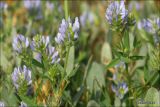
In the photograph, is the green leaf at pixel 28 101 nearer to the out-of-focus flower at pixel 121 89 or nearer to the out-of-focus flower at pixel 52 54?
the out-of-focus flower at pixel 52 54

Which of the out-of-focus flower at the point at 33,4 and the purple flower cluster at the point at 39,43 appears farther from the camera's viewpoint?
the out-of-focus flower at the point at 33,4

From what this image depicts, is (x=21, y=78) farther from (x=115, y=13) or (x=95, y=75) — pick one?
(x=95, y=75)

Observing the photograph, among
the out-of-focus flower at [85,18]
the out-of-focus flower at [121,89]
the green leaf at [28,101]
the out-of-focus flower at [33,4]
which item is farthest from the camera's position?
the out-of-focus flower at [85,18]

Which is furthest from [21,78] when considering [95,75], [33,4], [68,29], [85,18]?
[85,18]

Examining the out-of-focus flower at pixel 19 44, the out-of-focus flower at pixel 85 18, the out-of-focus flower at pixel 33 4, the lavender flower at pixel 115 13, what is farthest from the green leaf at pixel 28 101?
the out-of-focus flower at pixel 85 18

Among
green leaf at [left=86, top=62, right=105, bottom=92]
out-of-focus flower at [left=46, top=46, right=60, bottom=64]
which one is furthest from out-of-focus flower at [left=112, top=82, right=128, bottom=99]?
out-of-focus flower at [left=46, top=46, right=60, bottom=64]

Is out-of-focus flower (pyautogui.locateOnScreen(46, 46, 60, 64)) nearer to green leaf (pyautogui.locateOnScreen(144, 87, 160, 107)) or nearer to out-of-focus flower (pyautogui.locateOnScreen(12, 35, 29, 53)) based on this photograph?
out-of-focus flower (pyautogui.locateOnScreen(12, 35, 29, 53))

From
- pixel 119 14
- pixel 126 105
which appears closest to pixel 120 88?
pixel 126 105
